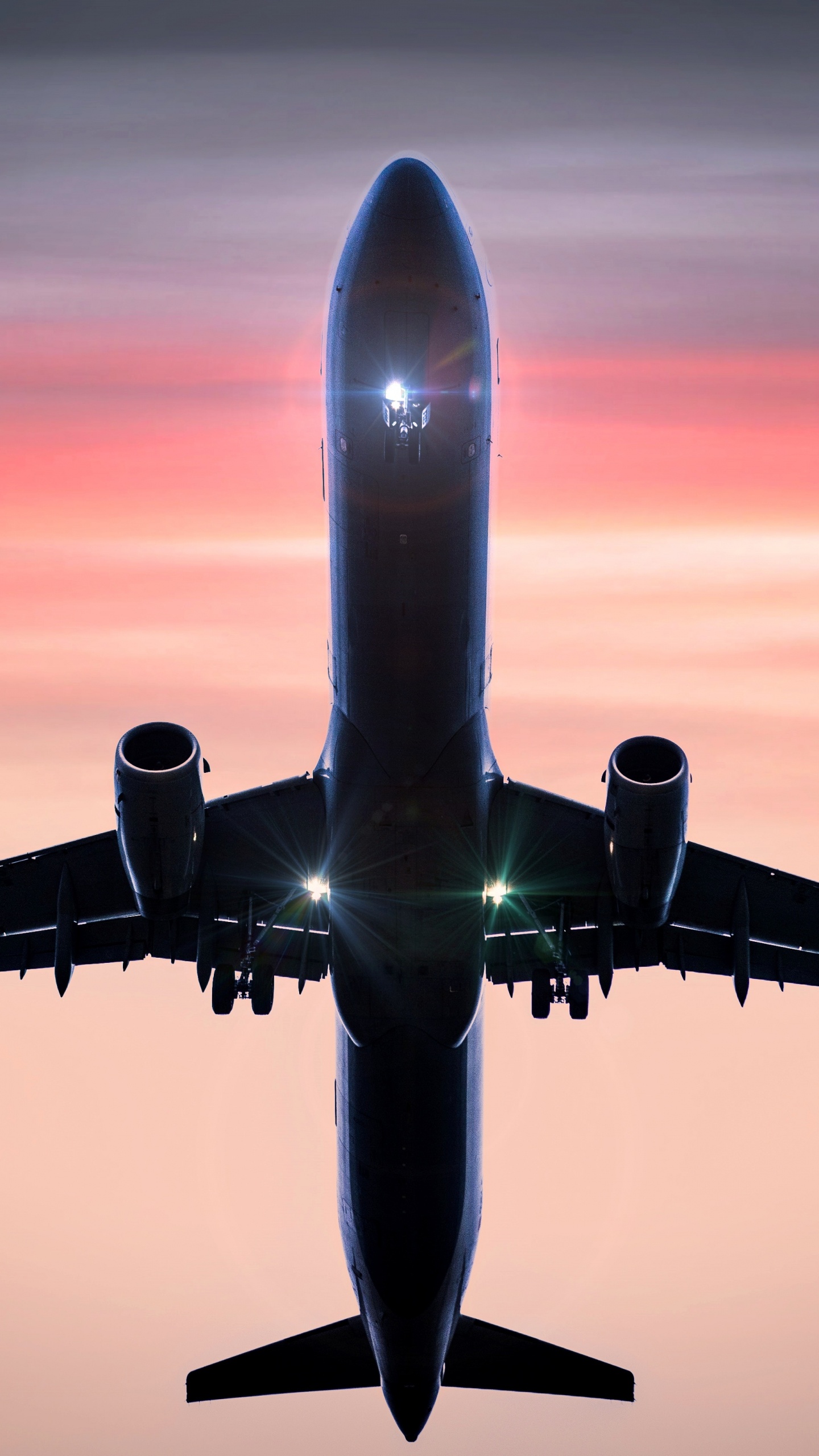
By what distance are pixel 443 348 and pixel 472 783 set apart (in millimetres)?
6404

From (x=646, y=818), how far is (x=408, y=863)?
3.52m

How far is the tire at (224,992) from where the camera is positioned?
2791 centimetres

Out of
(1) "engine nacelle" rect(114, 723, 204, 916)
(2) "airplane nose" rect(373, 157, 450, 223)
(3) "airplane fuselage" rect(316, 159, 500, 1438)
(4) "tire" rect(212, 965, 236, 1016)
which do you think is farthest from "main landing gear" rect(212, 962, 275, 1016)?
(2) "airplane nose" rect(373, 157, 450, 223)

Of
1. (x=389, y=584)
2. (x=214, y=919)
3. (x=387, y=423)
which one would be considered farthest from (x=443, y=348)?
(x=214, y=919)

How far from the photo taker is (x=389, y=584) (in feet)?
74.0

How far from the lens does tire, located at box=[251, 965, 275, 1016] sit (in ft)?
90.1

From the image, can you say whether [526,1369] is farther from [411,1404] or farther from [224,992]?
[224,992]

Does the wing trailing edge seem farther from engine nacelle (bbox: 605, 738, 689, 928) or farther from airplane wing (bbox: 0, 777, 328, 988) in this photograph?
engine nacelle (bbox: 605, 738, 689, 928)

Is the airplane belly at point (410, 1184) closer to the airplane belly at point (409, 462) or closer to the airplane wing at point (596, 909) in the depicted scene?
the airplane wing at point (596, 909)

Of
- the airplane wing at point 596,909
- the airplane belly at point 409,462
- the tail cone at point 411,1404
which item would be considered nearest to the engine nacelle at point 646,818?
the airplane wing at point 596,909

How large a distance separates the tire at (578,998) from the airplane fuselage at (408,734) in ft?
5.41

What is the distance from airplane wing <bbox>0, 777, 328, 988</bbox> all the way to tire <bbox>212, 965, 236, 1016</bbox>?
0.20 m

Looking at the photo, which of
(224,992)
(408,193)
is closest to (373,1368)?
(224,992)

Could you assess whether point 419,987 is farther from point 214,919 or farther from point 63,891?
point 63,891
